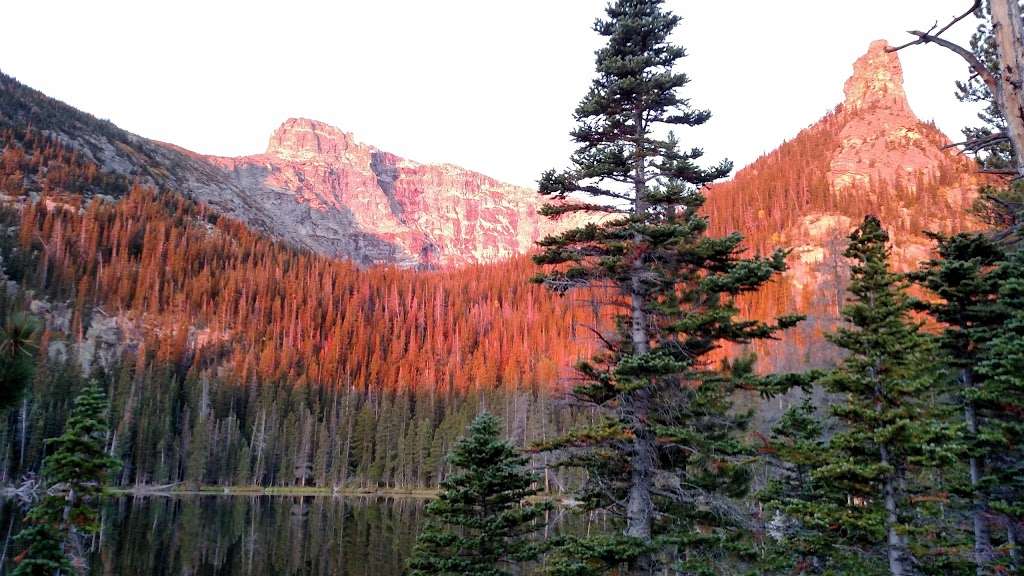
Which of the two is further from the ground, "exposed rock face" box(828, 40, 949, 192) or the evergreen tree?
"exposed rock face" box(828, 40, 949, 192)

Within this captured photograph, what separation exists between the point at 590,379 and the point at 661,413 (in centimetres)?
177

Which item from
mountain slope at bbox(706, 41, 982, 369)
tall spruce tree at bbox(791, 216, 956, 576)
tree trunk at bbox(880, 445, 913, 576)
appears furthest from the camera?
mountain slope at bbox(706, 41, 982, 369)

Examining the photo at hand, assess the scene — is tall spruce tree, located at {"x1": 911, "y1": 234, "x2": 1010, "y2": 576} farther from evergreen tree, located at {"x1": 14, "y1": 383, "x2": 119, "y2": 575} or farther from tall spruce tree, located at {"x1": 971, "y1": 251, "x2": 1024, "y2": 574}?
evergreen tree, located at {"x1": 14, "y1": 383, "x2": 119, "y2": 575}

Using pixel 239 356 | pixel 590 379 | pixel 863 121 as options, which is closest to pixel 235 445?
pixel 239 356

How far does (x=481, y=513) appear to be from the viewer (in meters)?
16.3

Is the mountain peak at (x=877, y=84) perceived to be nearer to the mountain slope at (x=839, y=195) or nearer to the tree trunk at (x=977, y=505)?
the mountain slope at (x=839, y=195)

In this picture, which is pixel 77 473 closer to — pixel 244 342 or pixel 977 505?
pixel 977 505

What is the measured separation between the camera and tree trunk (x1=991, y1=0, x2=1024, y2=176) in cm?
684

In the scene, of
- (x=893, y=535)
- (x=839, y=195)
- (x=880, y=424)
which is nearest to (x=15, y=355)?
(x=880, y=424)

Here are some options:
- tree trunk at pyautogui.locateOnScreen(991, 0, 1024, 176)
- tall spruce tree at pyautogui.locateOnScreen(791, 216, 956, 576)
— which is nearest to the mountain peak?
tall spruce tree at pyautogui.locateOnScreen(791, 216, 956, 576)

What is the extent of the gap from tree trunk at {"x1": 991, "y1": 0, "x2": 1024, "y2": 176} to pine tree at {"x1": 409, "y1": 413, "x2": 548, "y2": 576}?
11866 millimetres

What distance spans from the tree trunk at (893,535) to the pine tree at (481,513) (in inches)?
298

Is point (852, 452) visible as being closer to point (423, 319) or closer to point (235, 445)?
point (235, 445)

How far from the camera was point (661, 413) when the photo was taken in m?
13.8
